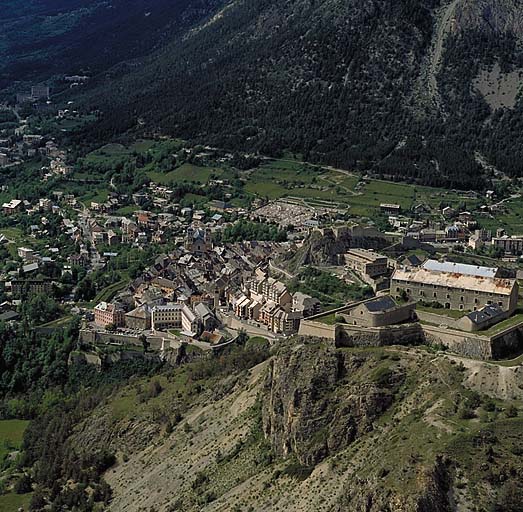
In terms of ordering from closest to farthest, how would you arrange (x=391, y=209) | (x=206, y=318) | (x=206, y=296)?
1. (x=206, y=318)
2. (x=206, y=296)
3. (x=391, y=209)

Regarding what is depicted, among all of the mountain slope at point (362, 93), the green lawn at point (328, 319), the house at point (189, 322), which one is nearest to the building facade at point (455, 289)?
the green lawn at point (328, 319)

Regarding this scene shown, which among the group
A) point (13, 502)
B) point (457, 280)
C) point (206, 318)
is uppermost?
point (457, 280)

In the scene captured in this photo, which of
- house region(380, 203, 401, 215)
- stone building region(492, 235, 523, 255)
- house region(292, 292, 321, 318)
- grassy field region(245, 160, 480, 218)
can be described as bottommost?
grassy field region(245, 160, 480, 218)

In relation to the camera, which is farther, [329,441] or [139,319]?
[139,319]

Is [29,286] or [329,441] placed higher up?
[329,441]

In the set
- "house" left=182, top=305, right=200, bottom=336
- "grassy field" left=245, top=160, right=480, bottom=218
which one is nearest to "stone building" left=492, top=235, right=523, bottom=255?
"grassy field" left=245, top=160, right=480, bottom=218

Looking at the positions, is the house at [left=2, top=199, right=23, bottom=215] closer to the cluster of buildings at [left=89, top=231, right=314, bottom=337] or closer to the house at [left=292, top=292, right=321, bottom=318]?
the cluster of buildings at [left=89, top=231, right=314, bottom=337]

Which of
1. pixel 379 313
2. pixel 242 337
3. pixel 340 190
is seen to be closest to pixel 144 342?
pixel 242 337

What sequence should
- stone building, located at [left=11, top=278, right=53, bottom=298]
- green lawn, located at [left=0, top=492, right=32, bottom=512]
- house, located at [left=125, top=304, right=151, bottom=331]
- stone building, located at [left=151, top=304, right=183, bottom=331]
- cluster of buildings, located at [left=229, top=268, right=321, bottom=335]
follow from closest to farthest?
1. green lawn, located at [left=0, top=492, right=32, bottom=512]
2. cluster of buildings, located at [left=229, top=268, right=321, bottom=335]
3. stone building, located at [left=151, top=304, right=183, bottom=331]
4. house, located at [left=125, top=304, right=151, bottom=331]
5. stone building, located at [left=11, top=278, right=53, bottom=298]

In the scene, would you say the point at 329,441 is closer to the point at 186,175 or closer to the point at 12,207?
the point at 12,207

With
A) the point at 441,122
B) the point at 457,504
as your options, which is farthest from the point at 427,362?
the point at 441,122

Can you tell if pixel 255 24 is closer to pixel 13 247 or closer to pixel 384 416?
pixel 13 247
